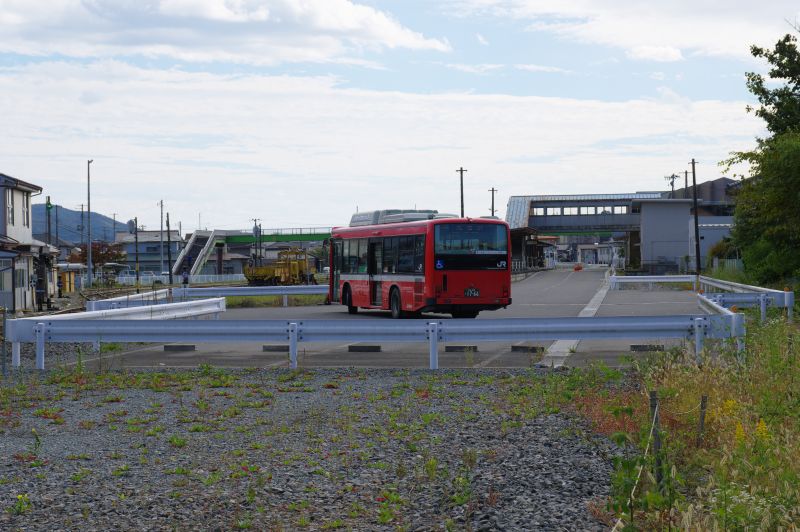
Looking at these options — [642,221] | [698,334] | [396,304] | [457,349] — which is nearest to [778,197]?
[396,304]

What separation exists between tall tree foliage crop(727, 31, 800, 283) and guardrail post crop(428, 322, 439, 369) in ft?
57.5

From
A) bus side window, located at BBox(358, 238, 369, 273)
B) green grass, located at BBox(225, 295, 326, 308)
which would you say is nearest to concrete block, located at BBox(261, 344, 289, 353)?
bus side window, located at BBox(358, 238, 369, 273)

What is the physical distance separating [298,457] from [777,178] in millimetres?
25194

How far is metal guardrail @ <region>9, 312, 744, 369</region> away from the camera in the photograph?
16047 millimetres

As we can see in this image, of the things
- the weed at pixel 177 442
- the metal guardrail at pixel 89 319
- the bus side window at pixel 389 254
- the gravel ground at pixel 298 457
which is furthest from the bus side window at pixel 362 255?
the weed at pixel 177 442

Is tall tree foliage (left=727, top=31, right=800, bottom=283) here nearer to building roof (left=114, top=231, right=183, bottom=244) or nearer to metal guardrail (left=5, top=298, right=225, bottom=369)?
metal guardrail (left=5, top=298, right=225, bottom=369)

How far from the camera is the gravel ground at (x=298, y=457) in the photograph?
6.54 m

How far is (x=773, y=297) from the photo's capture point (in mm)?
24156

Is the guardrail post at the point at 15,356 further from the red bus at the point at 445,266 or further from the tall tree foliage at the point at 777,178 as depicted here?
the tall tree foliage at the point at 777,178

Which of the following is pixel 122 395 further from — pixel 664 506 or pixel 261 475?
pixel 664 506

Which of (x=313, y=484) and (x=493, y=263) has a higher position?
(x=493, y=263)

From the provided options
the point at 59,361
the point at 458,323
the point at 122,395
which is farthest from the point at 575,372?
the point at 59,361

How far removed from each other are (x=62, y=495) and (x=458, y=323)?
972 centimetres

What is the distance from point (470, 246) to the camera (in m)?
27.1
